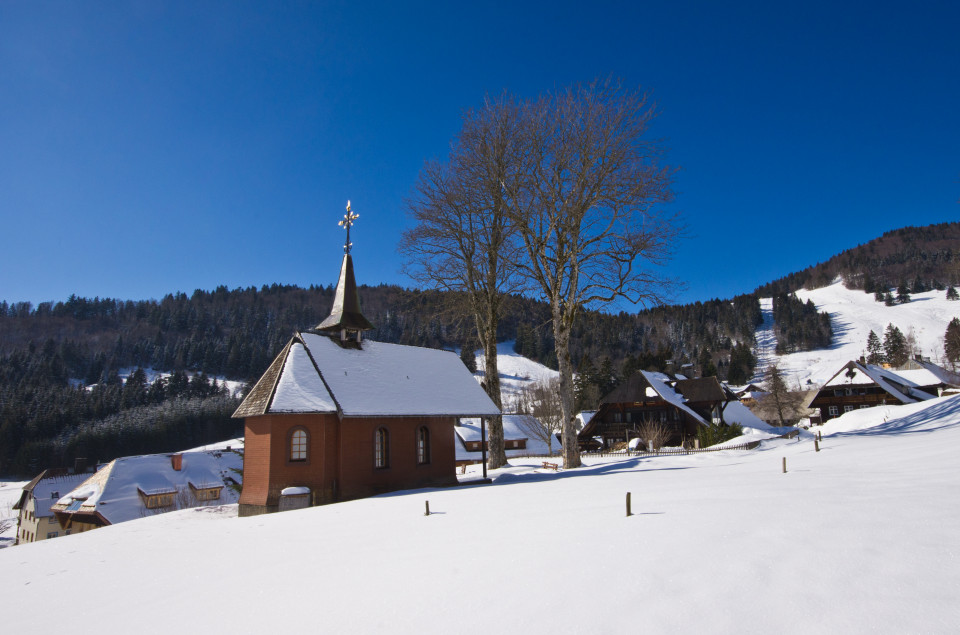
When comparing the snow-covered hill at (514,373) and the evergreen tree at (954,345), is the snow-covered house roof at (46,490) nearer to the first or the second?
the snow-covered hill at (514,373)

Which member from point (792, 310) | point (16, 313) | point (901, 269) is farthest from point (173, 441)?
point (901, 269)

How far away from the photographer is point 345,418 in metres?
17.5

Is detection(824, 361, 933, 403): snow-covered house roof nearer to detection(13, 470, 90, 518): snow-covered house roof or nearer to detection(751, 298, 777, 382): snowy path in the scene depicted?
detection(751, 298, 777, 382): snowy path

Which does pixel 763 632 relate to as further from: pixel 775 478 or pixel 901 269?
pixel 901 269

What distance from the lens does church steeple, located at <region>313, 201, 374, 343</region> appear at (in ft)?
69.0

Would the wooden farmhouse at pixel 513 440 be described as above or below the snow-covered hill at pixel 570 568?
below

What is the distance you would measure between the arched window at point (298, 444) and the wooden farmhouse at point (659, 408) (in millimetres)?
32250

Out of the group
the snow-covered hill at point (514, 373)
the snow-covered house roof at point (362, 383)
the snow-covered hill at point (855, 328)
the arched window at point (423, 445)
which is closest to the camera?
the snow-covered house roof at point (362, 383)

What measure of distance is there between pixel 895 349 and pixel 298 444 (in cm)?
11864

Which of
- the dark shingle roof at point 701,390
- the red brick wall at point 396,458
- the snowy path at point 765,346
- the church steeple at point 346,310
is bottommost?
the red brick wall at point 396,458

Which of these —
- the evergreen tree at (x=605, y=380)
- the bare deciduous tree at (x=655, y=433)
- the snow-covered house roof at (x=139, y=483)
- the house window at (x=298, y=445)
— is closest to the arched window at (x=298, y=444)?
the house window at (x=298, y=445)

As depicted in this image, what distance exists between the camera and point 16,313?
6949 inches

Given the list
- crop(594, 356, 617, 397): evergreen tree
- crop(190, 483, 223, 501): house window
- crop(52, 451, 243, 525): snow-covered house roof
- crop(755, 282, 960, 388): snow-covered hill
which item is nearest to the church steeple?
crop(52, 451, 243, 525): snow-covered house roof

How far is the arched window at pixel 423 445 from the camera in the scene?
20.0 m
